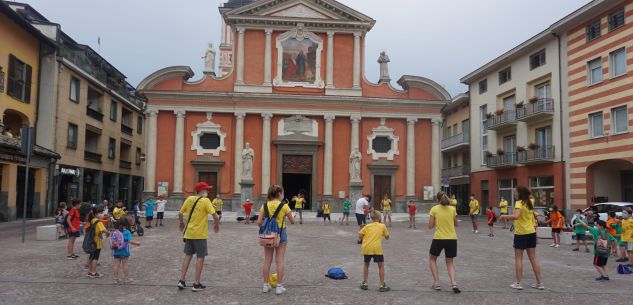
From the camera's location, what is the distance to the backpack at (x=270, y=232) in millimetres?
7444

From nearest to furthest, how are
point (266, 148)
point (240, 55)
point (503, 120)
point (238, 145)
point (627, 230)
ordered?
point (627, 230) → point (238, 145) → point (266, 148) → point (240, 55) → point (503, 120)

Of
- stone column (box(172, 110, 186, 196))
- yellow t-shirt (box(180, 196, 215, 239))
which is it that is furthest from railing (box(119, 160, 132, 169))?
yellow t-shirt (box(180, 196, 215, 239))

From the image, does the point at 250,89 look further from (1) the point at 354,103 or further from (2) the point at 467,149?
(2) the point at 467,149

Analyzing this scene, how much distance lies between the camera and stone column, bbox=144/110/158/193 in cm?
3028

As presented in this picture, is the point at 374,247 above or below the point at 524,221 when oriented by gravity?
below

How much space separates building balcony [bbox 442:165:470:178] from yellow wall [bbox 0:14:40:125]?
30.8m

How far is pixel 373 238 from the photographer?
310 inches

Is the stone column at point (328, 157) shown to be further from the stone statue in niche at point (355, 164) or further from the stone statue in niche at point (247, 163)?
the stone statue in niche at point (247, 163)

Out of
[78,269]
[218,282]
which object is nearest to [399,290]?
[218,282]

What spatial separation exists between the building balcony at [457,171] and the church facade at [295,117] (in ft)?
→ 27.5

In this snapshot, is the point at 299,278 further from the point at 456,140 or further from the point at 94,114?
the point at 456,140

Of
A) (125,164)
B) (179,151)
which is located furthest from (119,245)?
(125,164)

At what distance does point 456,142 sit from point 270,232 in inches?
1395

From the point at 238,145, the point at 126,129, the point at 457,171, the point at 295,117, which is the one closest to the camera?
the point at 238,145
